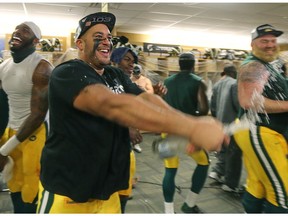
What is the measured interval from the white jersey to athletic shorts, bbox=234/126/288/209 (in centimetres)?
155

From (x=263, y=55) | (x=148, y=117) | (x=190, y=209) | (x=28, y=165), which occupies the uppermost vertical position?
(x=263, y=55)

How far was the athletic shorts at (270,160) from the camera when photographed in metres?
1.69

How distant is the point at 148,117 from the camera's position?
77 cm

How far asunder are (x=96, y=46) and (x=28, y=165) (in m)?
1.14

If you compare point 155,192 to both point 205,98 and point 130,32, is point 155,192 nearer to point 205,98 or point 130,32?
point 205,98

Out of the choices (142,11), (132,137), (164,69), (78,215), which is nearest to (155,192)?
(132,137)

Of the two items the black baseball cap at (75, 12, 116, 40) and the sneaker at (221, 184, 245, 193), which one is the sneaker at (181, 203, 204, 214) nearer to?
the sneaker at (221, 184, 245, 193)

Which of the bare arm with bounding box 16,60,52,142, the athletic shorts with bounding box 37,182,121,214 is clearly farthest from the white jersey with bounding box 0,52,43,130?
the athletic shorts with bounding box 37,182,121,214

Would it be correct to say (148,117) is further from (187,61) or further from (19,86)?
(187,61)

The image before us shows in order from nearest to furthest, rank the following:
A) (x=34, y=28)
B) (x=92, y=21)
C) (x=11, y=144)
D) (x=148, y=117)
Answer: (x=148, y=117)
(x=92, y=21)
(x=11, y=144)
(x=34, y=28)

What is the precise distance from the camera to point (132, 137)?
5.77 feet

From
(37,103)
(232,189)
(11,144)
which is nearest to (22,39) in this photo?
(37,103)

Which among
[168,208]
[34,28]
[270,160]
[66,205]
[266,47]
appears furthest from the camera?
[168,208]

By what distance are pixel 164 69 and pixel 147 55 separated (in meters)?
0.65
